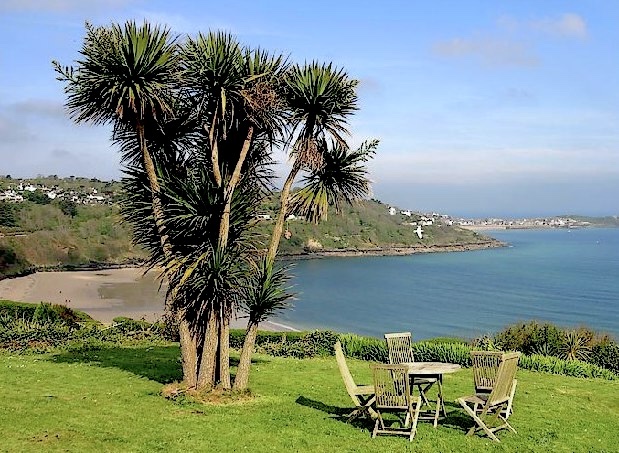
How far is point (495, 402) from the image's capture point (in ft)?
26.5

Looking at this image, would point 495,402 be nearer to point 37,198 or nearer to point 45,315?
point 45,315

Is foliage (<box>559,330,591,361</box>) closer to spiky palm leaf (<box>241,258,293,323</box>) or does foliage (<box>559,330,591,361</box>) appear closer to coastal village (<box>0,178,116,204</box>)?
spiky palm leaf (<box>241,258,293,323</box>)

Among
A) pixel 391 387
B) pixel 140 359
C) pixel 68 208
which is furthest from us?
pixel 68 208

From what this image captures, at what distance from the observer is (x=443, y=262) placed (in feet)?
346

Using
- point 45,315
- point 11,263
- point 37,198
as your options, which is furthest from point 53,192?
point 45,315

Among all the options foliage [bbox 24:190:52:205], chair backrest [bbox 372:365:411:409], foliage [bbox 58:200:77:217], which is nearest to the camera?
chair backrest [bbox 372:365:411:409]

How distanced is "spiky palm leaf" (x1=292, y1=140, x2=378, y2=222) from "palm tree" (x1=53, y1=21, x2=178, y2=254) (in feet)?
8.13

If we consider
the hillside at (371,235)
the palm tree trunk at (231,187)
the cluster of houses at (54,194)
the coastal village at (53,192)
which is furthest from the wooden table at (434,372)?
the cluster of houses at (54,194)

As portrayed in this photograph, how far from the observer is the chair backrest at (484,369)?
858 centimetres

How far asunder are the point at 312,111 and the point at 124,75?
2.98 m

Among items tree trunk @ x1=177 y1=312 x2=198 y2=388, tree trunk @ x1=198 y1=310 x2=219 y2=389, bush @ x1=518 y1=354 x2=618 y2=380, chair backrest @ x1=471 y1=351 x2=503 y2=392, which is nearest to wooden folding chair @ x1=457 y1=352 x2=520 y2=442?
chair backrest @ x1=471 y1=351 x2=503 y2=392

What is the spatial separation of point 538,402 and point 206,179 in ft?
22.2

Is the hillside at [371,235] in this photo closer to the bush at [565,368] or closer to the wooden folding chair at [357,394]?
the bush at [565,368]

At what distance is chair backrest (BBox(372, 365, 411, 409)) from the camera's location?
7680 mm
